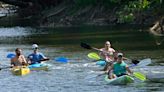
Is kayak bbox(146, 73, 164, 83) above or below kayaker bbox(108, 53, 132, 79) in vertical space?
below

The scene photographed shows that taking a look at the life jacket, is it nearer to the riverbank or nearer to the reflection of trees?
the reflection of trees

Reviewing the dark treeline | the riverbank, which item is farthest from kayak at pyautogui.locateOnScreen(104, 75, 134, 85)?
the riverbank

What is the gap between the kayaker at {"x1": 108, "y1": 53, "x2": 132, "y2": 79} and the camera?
26500mm

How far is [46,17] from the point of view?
8800 cm

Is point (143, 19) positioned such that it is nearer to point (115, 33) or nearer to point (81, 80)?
point (115, 33)

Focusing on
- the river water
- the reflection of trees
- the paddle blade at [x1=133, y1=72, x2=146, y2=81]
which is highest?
the paddle blade at [x1=133, y1=72, x2=146, y2=81]

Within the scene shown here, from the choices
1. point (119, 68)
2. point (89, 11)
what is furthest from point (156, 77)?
point (89, 11)

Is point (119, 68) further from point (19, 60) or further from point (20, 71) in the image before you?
point (19, 60)

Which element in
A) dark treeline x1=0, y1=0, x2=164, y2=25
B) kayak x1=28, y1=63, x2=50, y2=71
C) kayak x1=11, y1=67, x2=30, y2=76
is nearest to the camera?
kayak x1=11, y1=67, x2=30, y2=76

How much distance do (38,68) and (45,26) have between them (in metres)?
51.8

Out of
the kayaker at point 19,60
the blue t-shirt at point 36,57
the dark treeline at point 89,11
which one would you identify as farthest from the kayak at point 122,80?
the dark treeline at point 89,11

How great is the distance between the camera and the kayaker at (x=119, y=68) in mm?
26500

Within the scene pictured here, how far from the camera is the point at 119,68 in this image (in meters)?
26.6

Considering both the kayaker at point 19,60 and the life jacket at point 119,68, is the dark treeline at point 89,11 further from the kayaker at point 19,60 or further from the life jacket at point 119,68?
the life jacket at point 119,68
